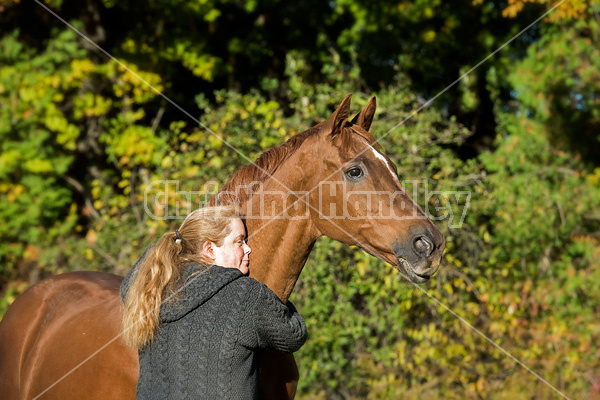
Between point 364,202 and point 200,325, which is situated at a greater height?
point 364,202

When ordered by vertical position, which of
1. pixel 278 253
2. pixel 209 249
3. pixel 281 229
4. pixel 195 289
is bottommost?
pixel 195 289

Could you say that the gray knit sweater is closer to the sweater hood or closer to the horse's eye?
the sweater hood

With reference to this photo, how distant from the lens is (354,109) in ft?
21.0

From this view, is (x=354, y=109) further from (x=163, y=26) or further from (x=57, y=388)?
(x=163, y=26)

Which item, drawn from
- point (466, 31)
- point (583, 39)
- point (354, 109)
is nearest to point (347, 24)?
point (466, 31)

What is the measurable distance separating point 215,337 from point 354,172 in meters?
1.17

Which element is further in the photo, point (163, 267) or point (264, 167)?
point (264, 167)

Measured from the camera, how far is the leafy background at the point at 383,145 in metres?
6.08

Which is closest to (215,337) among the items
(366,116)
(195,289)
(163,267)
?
(195,289)

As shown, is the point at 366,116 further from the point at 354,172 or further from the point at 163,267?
the point at 163,267

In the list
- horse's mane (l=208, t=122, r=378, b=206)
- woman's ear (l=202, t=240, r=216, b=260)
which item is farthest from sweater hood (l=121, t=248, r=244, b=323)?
horse's mane (l=208, t=122, r=378, b=206)

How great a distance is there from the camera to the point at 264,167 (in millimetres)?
3086

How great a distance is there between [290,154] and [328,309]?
321cm

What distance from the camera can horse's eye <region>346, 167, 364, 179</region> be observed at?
2940mm
